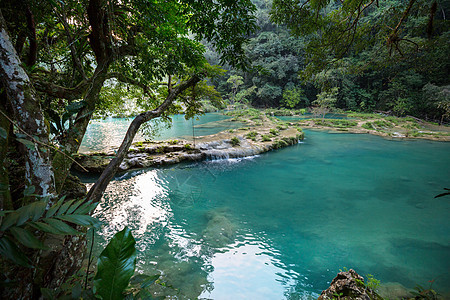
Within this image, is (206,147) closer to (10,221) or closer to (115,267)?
(115,267)

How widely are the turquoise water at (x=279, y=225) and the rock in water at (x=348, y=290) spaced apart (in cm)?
93

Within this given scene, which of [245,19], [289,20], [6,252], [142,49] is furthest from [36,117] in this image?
[289,20]

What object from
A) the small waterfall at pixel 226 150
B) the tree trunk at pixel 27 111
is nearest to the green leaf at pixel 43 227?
the tree trunk at pixel 27 111

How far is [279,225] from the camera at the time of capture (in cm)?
516

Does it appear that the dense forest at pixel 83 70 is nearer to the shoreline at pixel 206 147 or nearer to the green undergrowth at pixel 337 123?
the shoreline at pixel 206 147

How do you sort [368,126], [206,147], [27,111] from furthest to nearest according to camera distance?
[368,126]
[206,147]
[27,111]

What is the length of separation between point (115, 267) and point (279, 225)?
4915mm

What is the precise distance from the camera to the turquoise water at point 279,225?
3.53 meters

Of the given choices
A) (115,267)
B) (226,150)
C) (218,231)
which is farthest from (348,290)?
(226,150)

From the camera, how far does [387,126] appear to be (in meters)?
19.5

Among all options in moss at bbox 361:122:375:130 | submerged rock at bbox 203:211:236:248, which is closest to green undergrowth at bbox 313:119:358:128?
moss at bbox 361:122:375:130

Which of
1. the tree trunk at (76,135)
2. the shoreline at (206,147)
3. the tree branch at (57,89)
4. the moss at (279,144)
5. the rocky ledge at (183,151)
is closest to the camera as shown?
the tree trunk at (76,135)

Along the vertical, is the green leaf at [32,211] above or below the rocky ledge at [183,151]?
above

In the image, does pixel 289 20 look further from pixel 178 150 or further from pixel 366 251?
pixel 178 150
